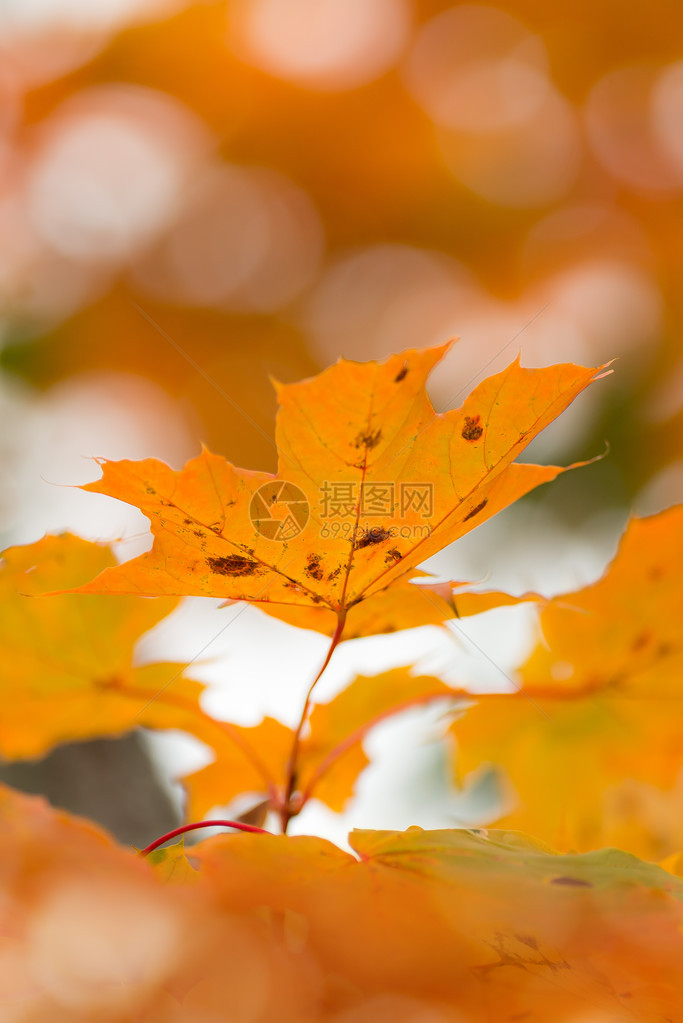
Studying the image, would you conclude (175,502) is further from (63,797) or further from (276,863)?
→ (63,797)

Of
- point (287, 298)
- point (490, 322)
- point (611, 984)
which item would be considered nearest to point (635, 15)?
point (490, 322)

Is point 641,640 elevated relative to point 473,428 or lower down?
lower down

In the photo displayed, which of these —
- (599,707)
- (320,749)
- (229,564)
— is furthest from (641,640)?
(229,564)

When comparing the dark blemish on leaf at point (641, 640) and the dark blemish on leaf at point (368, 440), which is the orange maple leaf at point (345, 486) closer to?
the dark blemish on leaf at point (368, 440)

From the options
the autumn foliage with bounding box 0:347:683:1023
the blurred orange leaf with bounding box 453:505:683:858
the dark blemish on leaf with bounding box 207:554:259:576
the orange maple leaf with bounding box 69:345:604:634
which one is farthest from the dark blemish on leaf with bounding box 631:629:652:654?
the dark blemish on leaf with bounding box 207:554:259:576

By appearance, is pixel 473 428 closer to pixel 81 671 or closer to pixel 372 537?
pixel 372 537

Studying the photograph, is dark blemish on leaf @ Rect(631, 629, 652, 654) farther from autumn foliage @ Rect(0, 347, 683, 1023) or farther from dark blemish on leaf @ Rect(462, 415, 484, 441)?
dark blemish on leaf @ Rect(462, 415, 484, 441)
